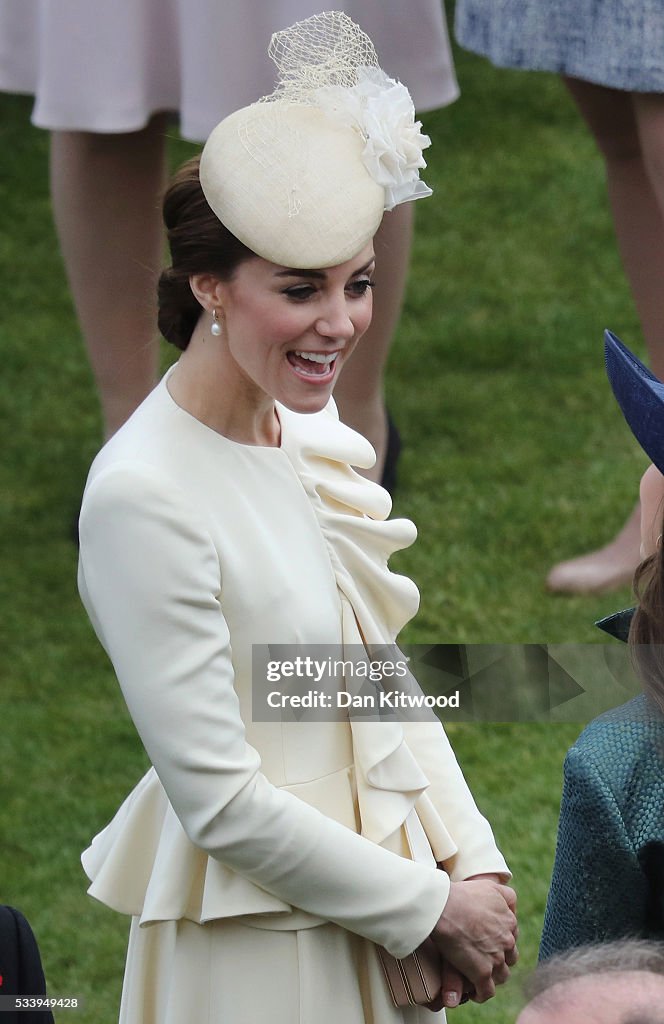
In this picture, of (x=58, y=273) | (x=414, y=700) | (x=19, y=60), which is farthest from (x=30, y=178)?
(x=414, y=700)

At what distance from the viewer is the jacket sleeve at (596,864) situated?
5.82 ft

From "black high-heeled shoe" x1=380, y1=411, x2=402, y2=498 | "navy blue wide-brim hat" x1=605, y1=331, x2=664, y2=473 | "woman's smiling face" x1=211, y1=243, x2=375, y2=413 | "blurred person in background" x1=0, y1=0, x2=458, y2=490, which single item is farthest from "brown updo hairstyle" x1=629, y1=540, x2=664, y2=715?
"black high-heeled shoe" x1=380, y1=411, x2=402, y2=498

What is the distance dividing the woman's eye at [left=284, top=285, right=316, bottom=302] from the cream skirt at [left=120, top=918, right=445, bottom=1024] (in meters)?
0.74

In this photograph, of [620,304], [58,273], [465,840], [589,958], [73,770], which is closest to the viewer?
[589,958]

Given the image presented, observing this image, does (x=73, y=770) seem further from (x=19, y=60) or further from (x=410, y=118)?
(x=410, y=118)

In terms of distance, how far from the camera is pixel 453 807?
6.93 ft

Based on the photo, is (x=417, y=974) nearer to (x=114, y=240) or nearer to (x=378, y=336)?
(x=378, y=336)

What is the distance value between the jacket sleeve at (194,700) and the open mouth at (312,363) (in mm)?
210

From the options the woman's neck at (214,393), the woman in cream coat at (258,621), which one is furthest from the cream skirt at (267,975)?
the woman's neck at (214,393)

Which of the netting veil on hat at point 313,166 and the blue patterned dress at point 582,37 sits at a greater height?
the netting veil on hat at point 313,166

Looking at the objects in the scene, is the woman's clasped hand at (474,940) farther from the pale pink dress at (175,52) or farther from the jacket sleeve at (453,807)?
the pale pink dress at (175,52)

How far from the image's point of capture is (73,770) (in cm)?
339

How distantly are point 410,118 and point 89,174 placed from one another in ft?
5.90

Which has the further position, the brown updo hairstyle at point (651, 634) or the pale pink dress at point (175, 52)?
the pale pink dress at point (175, 52)
